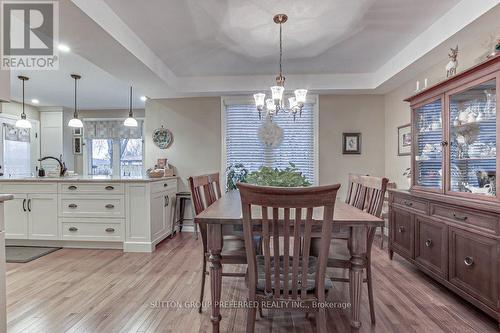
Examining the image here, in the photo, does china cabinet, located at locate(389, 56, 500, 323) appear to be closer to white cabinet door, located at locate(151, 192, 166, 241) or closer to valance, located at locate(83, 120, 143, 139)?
white cabinet door, located at locate(151, 192, 166, 241)

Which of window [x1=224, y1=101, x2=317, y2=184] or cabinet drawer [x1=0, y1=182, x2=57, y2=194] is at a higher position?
window [x1=224, y1=101, x2=317, y2=184]

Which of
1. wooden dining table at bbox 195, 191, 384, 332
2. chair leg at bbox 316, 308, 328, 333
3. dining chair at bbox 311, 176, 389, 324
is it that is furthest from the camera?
dining chair at bbox 311, 176, 389, 324

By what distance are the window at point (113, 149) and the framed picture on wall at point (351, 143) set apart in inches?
193

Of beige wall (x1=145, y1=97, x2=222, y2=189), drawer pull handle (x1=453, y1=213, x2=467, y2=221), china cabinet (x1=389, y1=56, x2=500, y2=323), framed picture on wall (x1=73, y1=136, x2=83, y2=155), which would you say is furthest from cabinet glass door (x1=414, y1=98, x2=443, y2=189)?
framed picture on wall (x1=73, y1=136, x2=83, y2=155)

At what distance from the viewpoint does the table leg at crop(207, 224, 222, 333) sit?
1.69 m

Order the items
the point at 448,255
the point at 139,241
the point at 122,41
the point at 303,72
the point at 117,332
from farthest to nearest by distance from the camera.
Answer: the point at 303,72, the point at 139,241, the point at 122,41, the point at 448,255, the point at 117,332

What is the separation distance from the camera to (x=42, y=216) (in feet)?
11.8

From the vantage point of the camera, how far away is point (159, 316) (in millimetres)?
2043

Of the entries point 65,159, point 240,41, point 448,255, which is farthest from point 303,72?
point 65,159

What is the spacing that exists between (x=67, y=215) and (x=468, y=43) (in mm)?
4987

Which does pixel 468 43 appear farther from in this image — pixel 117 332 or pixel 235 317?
pixel 117 332

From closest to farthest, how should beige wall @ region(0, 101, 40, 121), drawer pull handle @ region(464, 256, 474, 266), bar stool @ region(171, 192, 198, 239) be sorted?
drawer pull handle @ region(464, 256, 474, 266) < bar stool @ region(171, 192, 198, 239) < beige wall @ region(0, 101, 40, 121)

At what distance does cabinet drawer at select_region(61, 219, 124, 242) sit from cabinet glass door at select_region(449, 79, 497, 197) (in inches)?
148

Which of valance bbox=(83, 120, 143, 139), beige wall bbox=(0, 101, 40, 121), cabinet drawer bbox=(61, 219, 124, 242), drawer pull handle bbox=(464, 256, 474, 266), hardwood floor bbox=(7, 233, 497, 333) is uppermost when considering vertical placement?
beige wall bbox=(0, 101, 40, 121)
